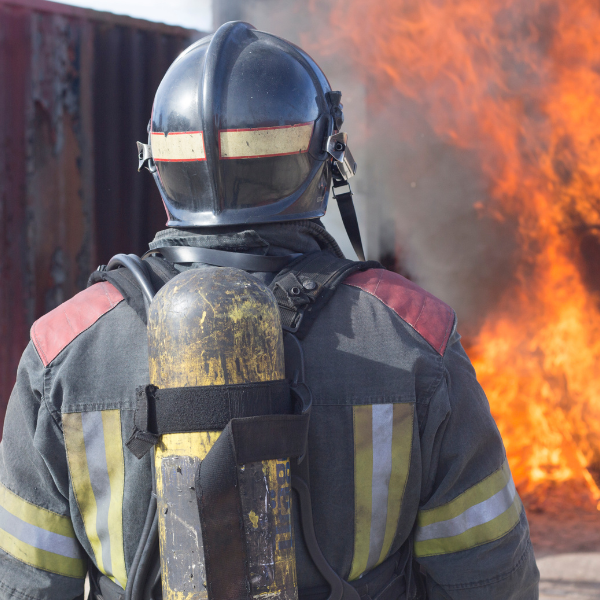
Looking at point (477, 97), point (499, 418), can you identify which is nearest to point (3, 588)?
point (499, 418)

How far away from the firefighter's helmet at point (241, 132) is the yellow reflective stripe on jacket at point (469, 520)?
0.72m

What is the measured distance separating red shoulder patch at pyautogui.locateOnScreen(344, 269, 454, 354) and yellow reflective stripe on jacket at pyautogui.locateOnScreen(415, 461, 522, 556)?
326 mm

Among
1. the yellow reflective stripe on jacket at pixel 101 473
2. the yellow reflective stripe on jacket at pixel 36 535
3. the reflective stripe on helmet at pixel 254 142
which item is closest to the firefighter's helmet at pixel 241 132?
the reflective stripe on helmet at pixel 254 142

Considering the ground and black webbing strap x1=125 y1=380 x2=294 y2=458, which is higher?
black webbing strap x1=125 y1=380 x2=294 y2=458

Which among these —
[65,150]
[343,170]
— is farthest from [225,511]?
[65,150]

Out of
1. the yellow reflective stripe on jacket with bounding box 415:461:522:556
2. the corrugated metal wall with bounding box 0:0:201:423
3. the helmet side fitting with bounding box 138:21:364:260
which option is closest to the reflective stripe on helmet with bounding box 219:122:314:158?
the helmet side fitting with bounding box 138:21:364:260

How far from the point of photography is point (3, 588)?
144 centimetres

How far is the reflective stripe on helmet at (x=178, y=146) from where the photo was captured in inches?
57.3

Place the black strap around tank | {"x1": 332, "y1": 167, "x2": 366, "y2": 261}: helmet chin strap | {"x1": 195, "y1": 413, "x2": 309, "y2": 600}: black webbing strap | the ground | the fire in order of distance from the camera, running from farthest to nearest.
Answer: the fire < the ground < {"x1": 332, "y1": 167, "x2": 366, "y2": 261}: helmet chin strap < the black strap around tank < {"x1": 195, "y1": 413, "x2": 309, "y2": 600}: black webbing strap

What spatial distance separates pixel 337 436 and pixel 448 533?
0.35 meters

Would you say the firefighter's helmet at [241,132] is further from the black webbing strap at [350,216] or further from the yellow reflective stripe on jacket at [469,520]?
the yellow reflective stripe on jacket at [469,520]

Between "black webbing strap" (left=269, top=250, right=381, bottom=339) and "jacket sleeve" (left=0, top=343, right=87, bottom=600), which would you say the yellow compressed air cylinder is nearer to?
"black webbing strap" (left=269, top=250, right=381, bottom=339)

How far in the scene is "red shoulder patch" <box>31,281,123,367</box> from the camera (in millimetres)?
1382

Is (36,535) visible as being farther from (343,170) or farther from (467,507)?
(343,170)
